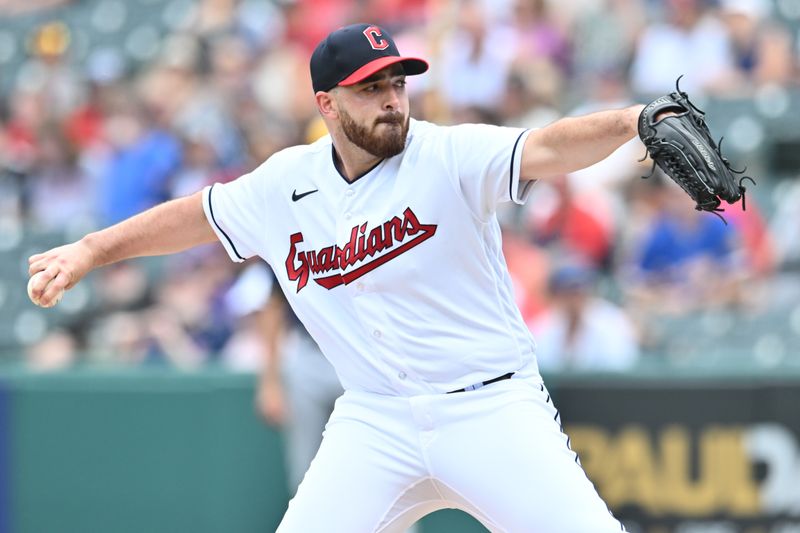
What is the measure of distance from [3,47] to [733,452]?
10.2m

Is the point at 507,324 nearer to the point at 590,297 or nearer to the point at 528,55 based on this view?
the point at 590,297

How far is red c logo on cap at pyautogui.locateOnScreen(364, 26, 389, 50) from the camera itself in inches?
164

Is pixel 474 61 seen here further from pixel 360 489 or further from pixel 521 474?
pixel 521 474

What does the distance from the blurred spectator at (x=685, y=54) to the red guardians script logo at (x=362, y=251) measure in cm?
557

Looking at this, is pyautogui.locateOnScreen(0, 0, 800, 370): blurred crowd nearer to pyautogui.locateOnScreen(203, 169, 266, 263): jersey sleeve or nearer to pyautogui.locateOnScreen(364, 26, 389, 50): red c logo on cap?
pyautogui.locateOnScreen(203, 169, 266, 263): jersey sleeve

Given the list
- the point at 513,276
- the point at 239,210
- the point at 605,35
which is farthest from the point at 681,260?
the point at 239,210

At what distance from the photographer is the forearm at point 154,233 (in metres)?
4.50

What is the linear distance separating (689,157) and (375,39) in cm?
112

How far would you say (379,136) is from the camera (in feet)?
13.8

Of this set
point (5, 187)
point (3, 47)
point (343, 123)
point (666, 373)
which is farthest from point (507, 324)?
point (3, 47)

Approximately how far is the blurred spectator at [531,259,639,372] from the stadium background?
0.01 metres

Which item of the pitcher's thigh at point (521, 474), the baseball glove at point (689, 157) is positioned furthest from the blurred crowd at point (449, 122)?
the baseball glove at point (689, 157)

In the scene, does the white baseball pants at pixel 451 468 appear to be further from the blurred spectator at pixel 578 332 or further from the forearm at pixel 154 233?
the blurred spectator at pixel 578 332

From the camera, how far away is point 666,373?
6.88 metres
